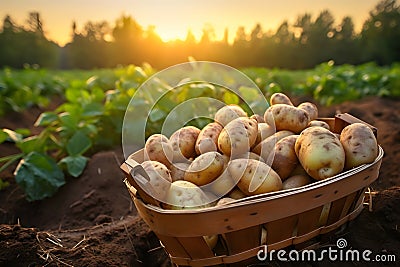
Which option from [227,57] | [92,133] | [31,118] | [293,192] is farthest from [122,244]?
[227,57]

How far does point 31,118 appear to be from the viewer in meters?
6.06

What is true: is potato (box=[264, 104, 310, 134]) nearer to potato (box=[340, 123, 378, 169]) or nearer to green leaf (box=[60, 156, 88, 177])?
potato (box=[340, 123, 378, 169])

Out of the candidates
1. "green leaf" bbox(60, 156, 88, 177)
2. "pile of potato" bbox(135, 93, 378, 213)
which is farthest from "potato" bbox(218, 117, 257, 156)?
"green leaf" bbox(60, 156, 88, 177)

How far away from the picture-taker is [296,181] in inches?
65.1

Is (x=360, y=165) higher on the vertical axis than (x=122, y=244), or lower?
higher

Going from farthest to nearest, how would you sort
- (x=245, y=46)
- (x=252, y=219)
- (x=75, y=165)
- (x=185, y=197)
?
(x=245, y=46) → (x=75, y=165) → (x=185, y=197) → (x=252, y=219)

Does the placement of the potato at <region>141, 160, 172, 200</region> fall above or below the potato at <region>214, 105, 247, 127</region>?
below

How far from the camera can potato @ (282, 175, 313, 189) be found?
1639mm

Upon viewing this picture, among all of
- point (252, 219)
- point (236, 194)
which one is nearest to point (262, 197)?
point (252, 219)

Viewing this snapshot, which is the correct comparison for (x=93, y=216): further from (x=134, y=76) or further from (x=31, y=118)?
(x=31, y=118)

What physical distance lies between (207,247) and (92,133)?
8.53ft

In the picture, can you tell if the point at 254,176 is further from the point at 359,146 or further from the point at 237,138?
the point at 359,146

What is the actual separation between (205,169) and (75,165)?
5.94 ft

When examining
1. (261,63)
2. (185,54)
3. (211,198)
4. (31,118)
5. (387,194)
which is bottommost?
(261,63)
